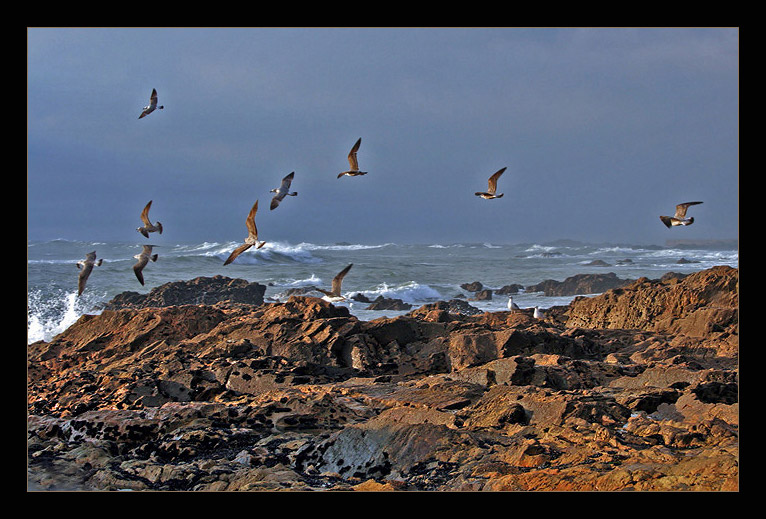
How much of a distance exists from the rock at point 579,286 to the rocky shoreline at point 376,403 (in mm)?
13975

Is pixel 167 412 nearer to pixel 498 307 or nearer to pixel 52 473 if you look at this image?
pixel 52 473

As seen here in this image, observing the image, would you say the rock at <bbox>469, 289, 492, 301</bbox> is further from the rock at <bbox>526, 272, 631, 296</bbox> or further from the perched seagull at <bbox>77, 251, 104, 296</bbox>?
the perched seagull at <bbox>77, 251, 104, 296</bbox>

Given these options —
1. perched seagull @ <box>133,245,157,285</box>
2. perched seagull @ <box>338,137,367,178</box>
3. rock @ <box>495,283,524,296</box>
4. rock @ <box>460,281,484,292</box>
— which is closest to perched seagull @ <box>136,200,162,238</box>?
perched seagull @ <box>133,245,157,285</box>

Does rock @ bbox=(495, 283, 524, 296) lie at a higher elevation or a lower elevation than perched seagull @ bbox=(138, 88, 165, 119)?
lower

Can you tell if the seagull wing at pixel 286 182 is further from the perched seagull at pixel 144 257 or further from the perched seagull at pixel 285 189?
the perched seagull at pixel 144 257

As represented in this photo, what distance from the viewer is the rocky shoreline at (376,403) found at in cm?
672

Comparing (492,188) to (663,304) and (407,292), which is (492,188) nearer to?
(663,304)

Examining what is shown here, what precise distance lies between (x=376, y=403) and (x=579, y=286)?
2121 cm

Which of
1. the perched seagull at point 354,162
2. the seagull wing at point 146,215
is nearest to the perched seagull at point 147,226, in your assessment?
the seagull wing at point 146,215

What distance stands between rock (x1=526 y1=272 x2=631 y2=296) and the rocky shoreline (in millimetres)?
13975

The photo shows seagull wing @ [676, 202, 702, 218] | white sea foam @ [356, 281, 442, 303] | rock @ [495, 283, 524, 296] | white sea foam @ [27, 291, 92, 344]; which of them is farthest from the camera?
rock @ [495, 283, 524, 296]

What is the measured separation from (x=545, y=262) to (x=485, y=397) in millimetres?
38009

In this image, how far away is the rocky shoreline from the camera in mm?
6723
